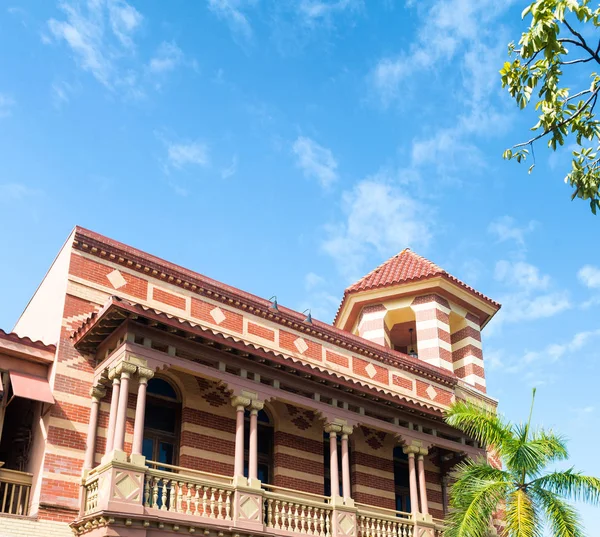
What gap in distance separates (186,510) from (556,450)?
8246mm

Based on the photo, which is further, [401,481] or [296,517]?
[401,481]

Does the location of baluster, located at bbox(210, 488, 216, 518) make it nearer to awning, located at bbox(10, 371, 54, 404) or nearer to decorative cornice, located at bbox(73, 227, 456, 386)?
awning, located at bbox(10, 371, 54, 404)

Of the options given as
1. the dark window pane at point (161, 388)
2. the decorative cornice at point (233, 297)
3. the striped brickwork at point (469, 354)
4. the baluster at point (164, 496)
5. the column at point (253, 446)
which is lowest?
the baluster at point (164, 496)

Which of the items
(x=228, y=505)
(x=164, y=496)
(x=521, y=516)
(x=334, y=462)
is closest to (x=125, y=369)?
(x=164, y=496)

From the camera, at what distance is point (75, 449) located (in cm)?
1457

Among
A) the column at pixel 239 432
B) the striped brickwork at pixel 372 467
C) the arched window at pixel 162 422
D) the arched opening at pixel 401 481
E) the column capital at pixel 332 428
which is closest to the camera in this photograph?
the column at pixel 239 432

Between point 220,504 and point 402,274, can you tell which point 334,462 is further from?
point 402,274

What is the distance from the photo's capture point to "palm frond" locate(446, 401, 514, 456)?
16.9m

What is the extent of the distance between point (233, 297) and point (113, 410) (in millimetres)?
5909

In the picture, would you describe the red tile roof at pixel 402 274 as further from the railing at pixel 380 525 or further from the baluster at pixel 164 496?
the baluster at pixel 164 496

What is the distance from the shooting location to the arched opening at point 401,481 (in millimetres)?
20342

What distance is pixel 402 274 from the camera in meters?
26.4

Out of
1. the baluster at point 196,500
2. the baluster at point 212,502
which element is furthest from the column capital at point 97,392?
the baluster at point 212,502

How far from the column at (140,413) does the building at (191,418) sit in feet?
0.10
